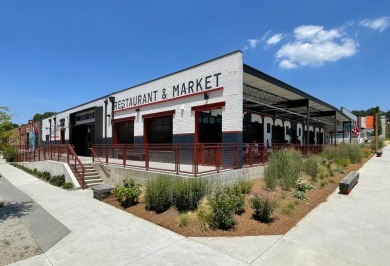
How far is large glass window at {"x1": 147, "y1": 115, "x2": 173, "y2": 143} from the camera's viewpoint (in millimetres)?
14758

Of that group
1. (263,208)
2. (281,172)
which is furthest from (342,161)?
(263,208)

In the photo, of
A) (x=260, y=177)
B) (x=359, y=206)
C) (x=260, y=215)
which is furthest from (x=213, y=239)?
(x=260, y=177)

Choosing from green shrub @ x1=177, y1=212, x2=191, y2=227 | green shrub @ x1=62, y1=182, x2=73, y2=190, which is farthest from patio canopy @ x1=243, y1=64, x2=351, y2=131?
green shrub @ x1=62, y1=182, x2=73, y2=190

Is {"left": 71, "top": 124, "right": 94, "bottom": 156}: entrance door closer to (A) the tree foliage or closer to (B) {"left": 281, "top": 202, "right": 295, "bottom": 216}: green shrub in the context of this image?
(A) the tree foliage

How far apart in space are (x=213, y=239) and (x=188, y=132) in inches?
313

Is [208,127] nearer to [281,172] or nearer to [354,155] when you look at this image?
[281,172]

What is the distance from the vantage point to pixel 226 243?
5203 millimetres

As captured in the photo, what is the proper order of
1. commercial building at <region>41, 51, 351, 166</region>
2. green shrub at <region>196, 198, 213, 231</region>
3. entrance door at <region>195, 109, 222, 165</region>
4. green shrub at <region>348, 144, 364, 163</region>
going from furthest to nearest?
green shrub at <region>348, 144, 364, 163</region>
entrance door at <region>195, 109, 222, 165</region>
commercial building at <region>41, 51, 351, 166</region>
green shrub at <region>196, 198, 213, 231</region>

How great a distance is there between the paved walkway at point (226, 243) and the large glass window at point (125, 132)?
1042cm

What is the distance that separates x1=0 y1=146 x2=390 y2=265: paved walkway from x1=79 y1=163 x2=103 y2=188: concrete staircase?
4.93 meters

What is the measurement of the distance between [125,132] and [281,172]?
1233 cm

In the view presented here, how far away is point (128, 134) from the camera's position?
18.3 m

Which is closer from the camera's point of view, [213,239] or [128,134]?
[213,239]

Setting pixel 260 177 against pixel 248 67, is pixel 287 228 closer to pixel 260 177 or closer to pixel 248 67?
pixel 260 177
